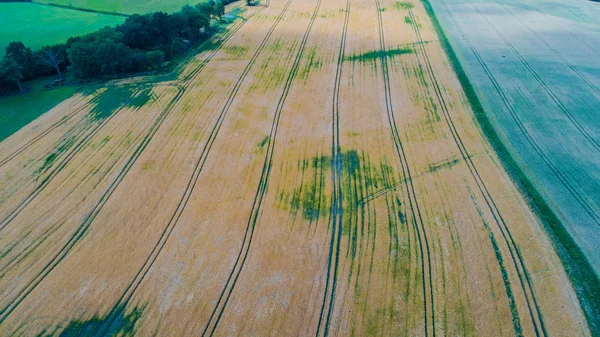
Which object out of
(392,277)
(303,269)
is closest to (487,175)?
(392,277)

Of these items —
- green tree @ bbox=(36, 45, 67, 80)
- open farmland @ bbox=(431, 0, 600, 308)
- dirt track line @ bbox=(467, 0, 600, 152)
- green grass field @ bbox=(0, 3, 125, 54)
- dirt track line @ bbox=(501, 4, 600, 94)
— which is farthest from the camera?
green grass field @ bbox=(0, 3, 125, 54)

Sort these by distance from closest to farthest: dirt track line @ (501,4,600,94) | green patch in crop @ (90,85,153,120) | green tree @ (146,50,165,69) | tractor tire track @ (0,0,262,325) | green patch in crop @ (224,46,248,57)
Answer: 1. tractor tire track @ (0,0,262,325)
2. green patch in crop @ (90,85,153,120)
3. dirt track line @ (501,4,600,94)
4. green tree @ (146,50,165,69)
5. green patch in crop @ (224,46,248,57)

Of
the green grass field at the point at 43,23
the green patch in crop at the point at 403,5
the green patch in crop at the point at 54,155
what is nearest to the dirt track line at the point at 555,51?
the green patch in crop at the point at 403,5

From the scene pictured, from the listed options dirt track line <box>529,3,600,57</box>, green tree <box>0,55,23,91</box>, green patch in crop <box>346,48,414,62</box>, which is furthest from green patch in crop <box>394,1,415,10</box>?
green tree <box>0,55,23,91</box>

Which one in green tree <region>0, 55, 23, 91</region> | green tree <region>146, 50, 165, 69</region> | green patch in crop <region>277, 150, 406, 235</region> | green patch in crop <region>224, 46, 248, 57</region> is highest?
green tree <region>0, 55, 23, 91</region>

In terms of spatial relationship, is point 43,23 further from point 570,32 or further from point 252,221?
point 570,32

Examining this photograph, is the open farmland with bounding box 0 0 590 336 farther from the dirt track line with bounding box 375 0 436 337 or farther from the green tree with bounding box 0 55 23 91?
the green tree with bounding box 0 55 23 91

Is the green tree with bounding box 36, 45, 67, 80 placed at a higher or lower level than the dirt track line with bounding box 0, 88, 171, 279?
higher
